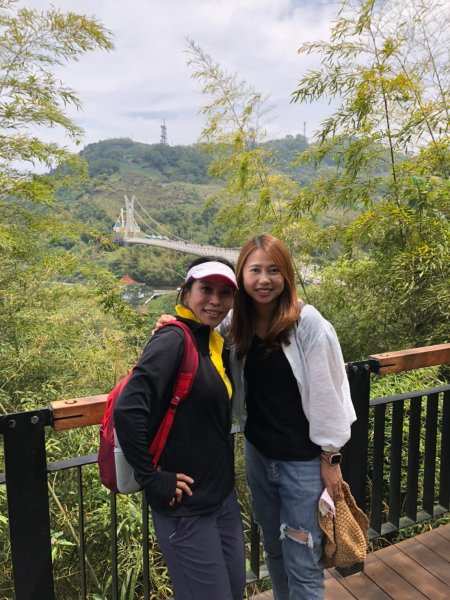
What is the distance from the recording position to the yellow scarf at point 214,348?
1.06 meters

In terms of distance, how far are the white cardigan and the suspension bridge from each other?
13.0 feet

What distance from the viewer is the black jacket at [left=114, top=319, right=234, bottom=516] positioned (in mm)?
938

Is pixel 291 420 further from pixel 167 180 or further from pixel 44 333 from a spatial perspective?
pixel 167 180

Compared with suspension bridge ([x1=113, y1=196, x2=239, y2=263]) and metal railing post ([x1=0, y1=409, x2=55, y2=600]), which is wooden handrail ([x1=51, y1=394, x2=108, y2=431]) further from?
suspension bridge ([x1=113, y1=196, x2=239, y2=263])

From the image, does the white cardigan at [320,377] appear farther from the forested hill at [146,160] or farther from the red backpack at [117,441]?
the forested hill at [146,160]

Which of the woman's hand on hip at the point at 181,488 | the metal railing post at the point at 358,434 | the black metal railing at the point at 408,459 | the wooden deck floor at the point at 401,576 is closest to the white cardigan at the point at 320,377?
the woman's hand on hip at the point at 181,488

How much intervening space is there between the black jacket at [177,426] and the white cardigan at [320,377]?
183 millimetres

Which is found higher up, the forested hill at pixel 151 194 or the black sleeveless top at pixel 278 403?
the forested hill at pixel 151 194

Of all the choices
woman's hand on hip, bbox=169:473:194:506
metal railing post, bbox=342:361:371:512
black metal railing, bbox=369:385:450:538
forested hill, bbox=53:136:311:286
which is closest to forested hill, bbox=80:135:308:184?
forested hill, bbox=53:136:311:286

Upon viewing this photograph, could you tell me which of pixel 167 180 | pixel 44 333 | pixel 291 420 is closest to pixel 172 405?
pixel 291 420

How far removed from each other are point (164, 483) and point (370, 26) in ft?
12.2

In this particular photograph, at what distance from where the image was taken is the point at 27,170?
16.8 ft

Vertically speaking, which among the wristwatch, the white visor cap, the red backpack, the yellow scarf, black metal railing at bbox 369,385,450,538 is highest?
the white visor cap

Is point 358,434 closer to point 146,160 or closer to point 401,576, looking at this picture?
point 401,576
